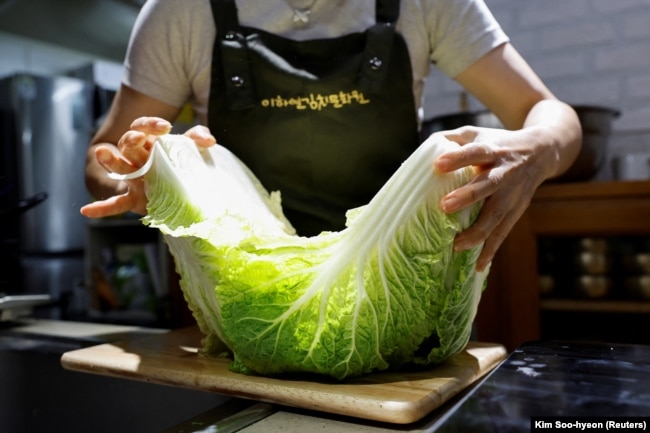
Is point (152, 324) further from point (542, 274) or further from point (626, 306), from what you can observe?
point (626, 306)

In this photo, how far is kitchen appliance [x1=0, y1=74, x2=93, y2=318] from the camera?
1.95 metres

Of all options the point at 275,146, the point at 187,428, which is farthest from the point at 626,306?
the point at 187,428

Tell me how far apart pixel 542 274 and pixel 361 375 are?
1556mm

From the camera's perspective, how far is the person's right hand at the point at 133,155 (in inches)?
34.3

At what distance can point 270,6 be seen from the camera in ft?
4.05

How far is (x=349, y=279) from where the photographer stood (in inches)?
28.5

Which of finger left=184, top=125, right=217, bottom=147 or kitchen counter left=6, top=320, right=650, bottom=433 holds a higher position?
finger left=184, top=125, right=217, bottom=147

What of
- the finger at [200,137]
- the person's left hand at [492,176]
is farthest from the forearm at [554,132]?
the finger at [200,137]

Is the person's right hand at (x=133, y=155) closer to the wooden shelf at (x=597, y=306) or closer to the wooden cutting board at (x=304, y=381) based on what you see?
the wooden cutting board at (x=304, y=381)

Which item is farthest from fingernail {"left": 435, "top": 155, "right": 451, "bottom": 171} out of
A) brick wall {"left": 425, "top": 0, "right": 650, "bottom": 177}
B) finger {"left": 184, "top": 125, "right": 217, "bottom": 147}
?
brick wall {"left": 425, "top": 0, "right": 650, "bottom": 177}

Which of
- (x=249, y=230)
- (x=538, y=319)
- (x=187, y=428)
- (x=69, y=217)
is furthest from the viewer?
(x=69, y=217)

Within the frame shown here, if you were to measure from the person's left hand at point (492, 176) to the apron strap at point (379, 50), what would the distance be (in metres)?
0.39

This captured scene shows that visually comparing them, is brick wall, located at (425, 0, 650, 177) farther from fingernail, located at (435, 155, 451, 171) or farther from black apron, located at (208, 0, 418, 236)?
fingernail, located at (435, 155, 451, 171)

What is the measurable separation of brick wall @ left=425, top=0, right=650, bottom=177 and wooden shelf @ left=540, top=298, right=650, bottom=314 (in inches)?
23.1
